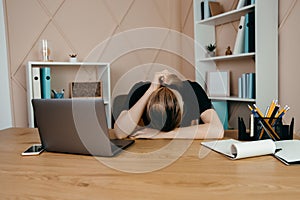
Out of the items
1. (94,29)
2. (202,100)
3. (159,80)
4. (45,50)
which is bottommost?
(202,100)

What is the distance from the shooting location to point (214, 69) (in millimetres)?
2520

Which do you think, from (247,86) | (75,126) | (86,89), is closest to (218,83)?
(247,86)

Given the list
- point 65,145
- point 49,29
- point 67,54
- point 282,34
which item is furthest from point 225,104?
point 65,145

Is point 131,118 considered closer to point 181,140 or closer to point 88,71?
point 181,140

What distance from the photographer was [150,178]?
65 centimetres

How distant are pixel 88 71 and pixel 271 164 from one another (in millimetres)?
1931

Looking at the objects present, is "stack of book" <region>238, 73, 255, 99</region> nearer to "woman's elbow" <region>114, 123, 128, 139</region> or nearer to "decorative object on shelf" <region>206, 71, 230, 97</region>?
"decorative object on shelf" <region>206, 71, 230, 97</region>

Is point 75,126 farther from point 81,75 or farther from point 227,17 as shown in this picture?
point 227,17

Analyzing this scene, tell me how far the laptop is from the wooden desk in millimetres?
33

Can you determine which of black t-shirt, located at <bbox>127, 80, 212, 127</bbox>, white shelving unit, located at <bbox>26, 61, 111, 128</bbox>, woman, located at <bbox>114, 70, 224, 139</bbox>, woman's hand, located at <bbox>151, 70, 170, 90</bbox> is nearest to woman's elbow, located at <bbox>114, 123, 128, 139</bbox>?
woman, located at <bbox>114, 70, 224, 139</bbox>

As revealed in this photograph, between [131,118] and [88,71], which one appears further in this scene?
[88,71]

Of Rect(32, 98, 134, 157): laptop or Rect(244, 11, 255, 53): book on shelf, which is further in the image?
Rect(244, 11, 255, 53): book on shelf

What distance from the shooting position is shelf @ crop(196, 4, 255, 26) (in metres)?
1.96

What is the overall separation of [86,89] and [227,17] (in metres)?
1.26
